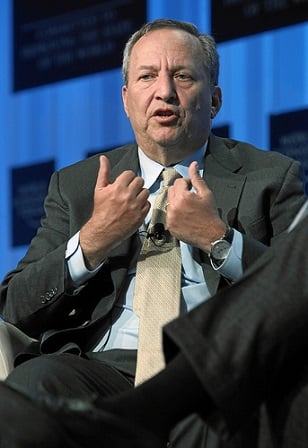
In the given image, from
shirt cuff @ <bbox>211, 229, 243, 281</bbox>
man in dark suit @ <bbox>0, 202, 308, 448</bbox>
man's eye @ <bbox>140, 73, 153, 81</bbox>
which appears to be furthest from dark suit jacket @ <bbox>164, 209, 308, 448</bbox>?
man's eye @ <bbox>140, 73, 153, 81</bbox>

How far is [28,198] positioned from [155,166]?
1256 mm

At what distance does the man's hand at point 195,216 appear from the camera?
2.12 m

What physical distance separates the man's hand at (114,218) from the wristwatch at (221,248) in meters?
0.18

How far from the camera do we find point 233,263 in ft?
6.84

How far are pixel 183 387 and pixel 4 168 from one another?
7.66 ft

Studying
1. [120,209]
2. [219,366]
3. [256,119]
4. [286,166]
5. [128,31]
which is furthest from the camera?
[128,31]

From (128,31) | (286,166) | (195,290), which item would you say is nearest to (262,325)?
(195,290)

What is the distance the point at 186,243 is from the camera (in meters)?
2.21

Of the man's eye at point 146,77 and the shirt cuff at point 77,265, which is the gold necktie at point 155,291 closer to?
the shirt cuff at point 77,265

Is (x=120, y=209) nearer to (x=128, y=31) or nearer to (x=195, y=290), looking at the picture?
(x=195, y=290)

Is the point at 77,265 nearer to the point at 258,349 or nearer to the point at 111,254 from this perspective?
the point at 111,254

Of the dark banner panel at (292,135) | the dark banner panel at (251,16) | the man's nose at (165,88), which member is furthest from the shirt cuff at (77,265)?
the dark banner panel at (251,16)

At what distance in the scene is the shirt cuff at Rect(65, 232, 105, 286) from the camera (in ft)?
7.17

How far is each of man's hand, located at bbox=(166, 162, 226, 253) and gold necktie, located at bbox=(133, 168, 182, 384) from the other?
96mm
